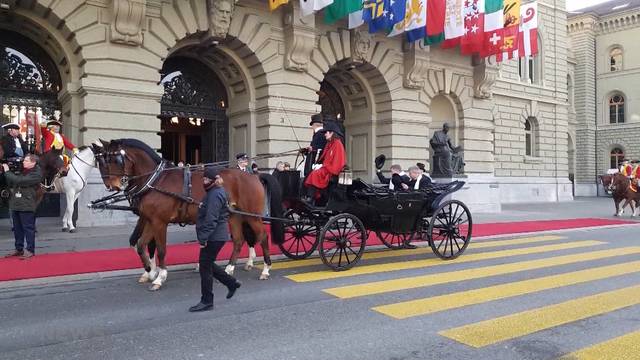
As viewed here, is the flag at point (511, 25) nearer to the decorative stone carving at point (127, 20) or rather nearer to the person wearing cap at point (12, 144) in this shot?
the decorative stone carving at point (127, 20)

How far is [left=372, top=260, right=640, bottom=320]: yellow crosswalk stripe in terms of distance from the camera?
5668 mm

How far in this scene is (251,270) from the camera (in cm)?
805

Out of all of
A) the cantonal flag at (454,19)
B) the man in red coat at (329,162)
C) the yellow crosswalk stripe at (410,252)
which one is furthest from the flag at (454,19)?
the man in red coat at (329,162)

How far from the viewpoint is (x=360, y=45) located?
59.5ft

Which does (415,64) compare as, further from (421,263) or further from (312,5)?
(421,263)

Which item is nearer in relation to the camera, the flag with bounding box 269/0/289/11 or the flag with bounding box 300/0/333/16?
the flag with bounding box 269/0/289/11

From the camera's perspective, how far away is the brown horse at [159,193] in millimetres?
6742

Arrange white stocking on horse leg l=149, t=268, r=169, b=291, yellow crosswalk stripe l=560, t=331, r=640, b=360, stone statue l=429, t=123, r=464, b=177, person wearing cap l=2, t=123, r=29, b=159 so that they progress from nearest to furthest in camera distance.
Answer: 1. yellow crosswalk stripe l=560, t=331, r=640, b=360
2. white stocking on horse leg l=149, t=268, r=169, b=291
3. person wearing cap l=2, t=123, r=29, b=159
4. stone statue l=429, t=123, r=464, b=177

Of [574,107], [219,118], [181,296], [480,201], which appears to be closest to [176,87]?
[219,118]

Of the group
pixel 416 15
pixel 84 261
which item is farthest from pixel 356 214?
pixel 416 15

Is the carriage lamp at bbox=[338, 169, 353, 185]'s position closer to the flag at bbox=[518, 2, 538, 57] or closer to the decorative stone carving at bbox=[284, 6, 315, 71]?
the decorative stone carving at bbox=[284, 6, 315, 71]

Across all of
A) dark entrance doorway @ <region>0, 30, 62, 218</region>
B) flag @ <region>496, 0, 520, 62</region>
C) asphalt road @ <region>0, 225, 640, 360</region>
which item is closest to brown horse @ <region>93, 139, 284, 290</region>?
asphalt road @ <region>0, 225, 640, 360</region>

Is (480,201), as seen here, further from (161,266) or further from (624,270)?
(161,266)

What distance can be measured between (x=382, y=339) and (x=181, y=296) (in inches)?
115
